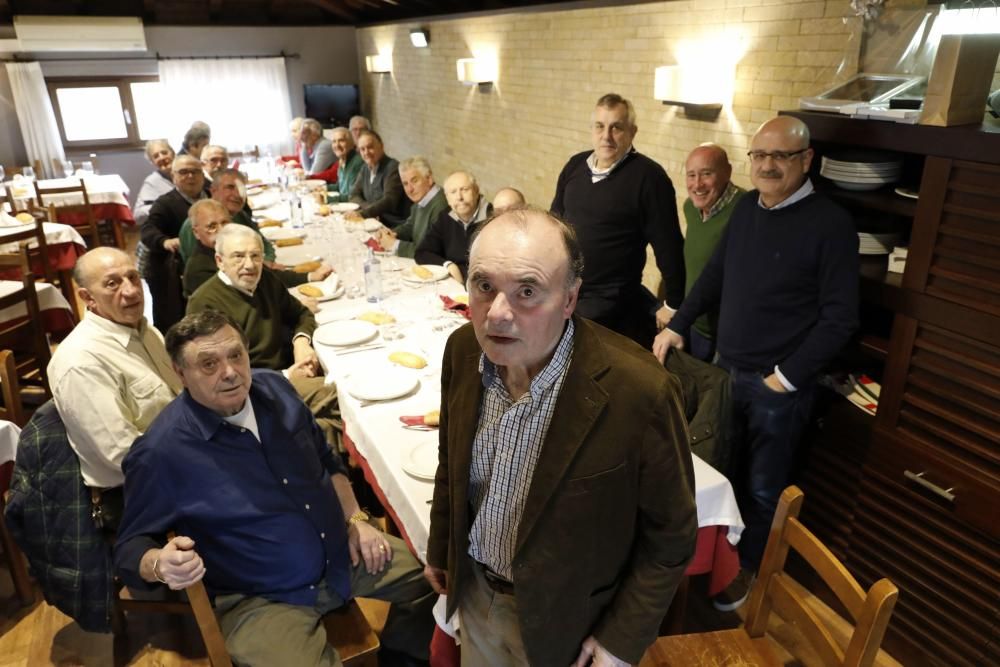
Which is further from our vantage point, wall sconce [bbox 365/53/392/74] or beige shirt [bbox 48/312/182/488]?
wall sconce [bbox 365/53/392/74]

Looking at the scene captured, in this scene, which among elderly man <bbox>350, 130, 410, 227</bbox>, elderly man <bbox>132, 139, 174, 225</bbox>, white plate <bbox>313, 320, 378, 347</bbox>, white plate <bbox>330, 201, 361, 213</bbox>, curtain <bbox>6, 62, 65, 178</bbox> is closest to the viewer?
white plate <bbox>313, 320, 378, 347</bbox>

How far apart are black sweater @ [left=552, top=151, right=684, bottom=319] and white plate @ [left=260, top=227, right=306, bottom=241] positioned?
2.28m

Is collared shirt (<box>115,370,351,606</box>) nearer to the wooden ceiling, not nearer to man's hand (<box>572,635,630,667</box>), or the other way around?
man's hand (<box>572,635,630,667</box>)

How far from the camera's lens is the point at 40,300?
3803 mm

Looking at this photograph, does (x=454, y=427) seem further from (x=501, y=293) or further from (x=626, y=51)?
(x=626, y=51)

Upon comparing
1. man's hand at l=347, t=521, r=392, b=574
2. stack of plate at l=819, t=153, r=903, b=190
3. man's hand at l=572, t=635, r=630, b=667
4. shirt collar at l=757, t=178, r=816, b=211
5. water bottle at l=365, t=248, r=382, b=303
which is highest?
stack of plate at l=819, t=153, r=903, b=190

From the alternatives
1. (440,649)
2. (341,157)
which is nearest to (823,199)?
(440,649)

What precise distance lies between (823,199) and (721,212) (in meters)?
0.72

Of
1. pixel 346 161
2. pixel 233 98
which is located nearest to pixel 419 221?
pixel 346 161

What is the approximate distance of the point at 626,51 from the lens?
424cm

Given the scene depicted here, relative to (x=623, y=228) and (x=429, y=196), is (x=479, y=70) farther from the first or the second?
(x=623, y=228)

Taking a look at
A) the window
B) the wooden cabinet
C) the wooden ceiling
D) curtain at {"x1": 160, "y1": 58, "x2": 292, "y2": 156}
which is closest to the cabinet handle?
the wooden cabinet

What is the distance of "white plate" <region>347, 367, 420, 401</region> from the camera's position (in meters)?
2.23

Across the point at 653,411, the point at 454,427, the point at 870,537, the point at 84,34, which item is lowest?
the point at 870,537
